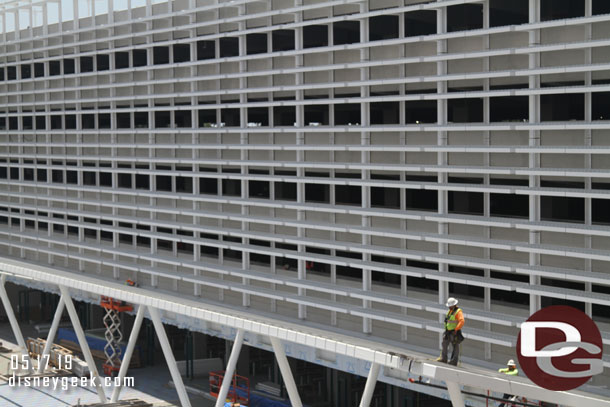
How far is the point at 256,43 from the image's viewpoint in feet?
137

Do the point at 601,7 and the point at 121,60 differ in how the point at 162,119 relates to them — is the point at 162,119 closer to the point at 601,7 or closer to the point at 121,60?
the point at 121,60

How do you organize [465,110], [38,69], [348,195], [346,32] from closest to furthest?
[465,110]
[346,32]
[348,195]
[38,69]

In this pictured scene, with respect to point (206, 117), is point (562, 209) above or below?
below

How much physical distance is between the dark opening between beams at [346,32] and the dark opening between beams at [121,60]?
15511 millimetres

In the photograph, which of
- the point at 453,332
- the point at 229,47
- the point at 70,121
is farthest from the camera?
the point at 70,121

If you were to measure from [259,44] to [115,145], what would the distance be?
38.9ft

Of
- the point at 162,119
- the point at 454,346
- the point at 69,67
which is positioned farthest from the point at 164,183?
the point at 454,346

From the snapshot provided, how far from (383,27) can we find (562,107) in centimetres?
808

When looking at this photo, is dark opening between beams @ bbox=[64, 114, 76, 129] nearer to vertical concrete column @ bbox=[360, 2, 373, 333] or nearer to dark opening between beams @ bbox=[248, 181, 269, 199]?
dark opening between beams @ bbox=[248, 181, 269, 199]

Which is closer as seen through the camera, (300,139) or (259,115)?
(300,139)

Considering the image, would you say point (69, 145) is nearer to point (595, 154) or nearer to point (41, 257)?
point (41, 257)

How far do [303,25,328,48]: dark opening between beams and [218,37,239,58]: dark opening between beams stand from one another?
4.56 meters

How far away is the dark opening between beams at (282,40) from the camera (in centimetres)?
4012

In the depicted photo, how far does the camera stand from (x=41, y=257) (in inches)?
2301
